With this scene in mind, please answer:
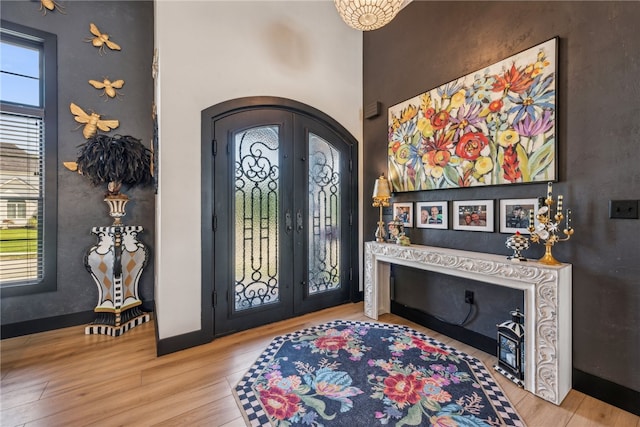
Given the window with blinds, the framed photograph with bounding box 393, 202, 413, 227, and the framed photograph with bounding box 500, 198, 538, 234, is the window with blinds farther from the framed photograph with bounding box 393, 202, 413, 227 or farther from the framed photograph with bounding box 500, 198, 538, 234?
the framed photograph with bounding box 500, 198, 538, 234

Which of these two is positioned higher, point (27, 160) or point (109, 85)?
point (109, 85)

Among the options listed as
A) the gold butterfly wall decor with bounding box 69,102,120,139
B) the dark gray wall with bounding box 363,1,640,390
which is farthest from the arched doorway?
the dark gray wall with bounding box 363,1,640,390

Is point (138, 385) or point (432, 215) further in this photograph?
point (432, 215)

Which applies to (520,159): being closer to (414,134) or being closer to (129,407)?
(414,134)

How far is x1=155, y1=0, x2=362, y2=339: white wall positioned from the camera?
2.30m

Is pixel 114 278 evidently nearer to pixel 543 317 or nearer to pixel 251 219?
pixel 251 219

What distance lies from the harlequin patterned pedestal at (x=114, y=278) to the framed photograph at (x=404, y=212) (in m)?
2.90

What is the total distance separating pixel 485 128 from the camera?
2236 millimetres

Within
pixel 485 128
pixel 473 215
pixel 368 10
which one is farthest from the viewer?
pixel 473 215

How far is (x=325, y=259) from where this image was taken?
3277 millimetres

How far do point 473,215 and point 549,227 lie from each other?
60cm

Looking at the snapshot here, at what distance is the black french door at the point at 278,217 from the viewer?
2607 mm

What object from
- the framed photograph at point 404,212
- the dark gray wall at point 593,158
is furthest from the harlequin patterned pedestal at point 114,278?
the dark gray wall at point 593,158

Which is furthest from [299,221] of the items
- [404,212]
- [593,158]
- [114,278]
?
[593,158]
